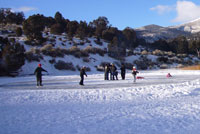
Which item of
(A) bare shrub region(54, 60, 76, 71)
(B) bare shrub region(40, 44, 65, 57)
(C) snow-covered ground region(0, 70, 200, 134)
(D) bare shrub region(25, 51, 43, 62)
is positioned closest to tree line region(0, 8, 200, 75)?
(D) bare shrub region(25, 51, 43, 62)

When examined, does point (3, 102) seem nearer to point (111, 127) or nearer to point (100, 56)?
point (111, 127)

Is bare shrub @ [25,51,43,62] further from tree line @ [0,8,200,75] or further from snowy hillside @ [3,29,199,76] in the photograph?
tree line @ [0,8,200,75]

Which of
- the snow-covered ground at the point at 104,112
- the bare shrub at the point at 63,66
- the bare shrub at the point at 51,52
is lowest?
the snow-covered ground at the point at 104,112

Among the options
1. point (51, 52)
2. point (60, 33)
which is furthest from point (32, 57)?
point (60, 33)

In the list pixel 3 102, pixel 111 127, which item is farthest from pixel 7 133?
pixel 3 102

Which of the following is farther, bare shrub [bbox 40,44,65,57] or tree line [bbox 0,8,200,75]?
bare shrub [bbox 40,44,65,57]

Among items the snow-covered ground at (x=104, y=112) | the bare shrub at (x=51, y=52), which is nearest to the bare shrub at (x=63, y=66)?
the bare shrub at (x=51, y=52)

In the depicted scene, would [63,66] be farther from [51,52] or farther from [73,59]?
[51,52]

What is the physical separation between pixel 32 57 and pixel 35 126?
3064cm

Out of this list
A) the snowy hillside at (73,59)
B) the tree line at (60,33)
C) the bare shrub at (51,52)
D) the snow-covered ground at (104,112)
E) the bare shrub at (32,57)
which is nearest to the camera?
the snow-covered ground at (104,112)

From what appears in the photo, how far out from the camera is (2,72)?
26.6 m

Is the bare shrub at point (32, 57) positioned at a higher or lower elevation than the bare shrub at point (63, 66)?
higher

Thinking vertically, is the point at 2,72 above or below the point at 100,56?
below

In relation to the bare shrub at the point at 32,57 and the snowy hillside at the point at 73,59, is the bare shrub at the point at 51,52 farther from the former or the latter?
the bare shrub at the point at 32,57
